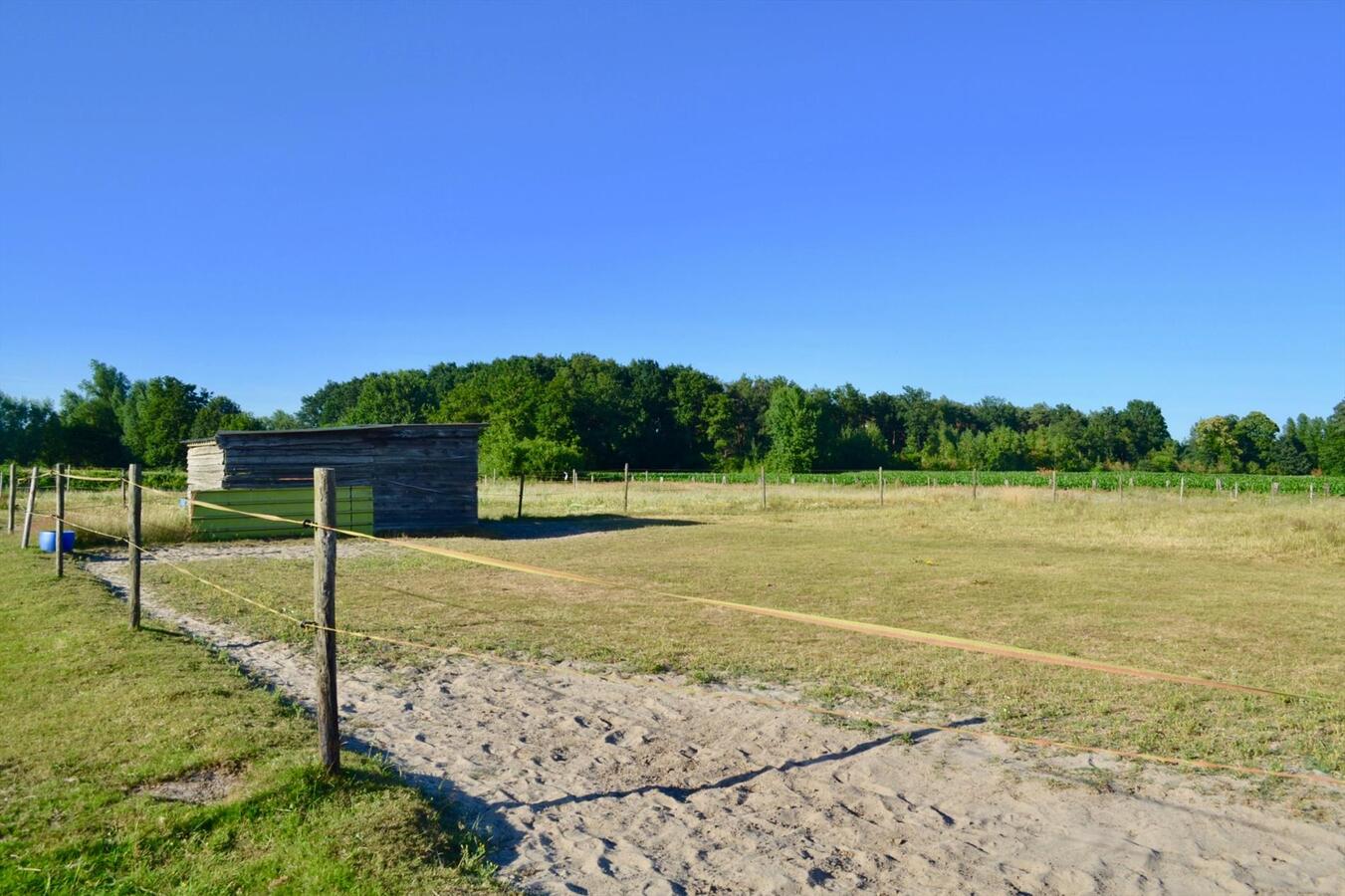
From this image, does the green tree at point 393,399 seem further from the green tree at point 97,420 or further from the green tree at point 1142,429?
the green tree at point 1142,429

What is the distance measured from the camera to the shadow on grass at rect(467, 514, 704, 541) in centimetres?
2423

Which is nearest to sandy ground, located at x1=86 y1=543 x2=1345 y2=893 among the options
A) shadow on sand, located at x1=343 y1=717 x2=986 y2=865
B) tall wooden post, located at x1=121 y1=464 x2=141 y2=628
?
shadow on sand, located at x1=343 y1=717 x2=986 y2=865

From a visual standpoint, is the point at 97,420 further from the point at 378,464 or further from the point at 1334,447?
the point at 1334,447

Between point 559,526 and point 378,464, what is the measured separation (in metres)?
6.66

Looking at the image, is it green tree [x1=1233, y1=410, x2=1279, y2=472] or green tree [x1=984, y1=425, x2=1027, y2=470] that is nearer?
green tree [x1=984, y1=425, x2=1027, y2=470]

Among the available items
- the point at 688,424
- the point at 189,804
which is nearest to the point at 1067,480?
the point at 688,424

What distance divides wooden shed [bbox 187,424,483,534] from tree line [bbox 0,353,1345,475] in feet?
124

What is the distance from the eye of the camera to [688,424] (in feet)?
290

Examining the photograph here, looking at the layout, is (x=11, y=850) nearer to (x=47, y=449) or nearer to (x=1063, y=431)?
(x=47, y=449)

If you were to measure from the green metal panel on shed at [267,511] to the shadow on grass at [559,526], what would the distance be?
3.15 m

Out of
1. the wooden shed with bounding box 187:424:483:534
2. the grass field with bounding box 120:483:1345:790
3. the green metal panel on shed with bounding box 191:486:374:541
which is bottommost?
the grass field with bounding box 120:483:1345:790

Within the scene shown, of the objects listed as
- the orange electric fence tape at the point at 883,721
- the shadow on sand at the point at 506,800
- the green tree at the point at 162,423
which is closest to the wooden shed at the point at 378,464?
the orange electric fence tape at the point at 883,721

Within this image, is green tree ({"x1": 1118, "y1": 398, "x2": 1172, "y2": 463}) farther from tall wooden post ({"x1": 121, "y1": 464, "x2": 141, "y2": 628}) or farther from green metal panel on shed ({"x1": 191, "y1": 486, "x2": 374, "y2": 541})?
tall wooden post ({"x1": 121, "y1": 464, "x2": 141, "y2": 628})

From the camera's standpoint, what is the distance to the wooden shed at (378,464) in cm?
2142
